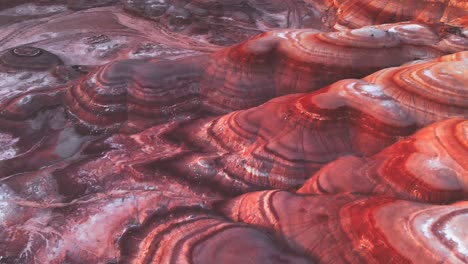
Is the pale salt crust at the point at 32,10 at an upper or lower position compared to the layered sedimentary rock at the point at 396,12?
lower

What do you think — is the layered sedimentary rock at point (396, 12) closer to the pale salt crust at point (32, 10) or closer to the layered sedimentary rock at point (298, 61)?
the layered sedimentary rock at point (298, 61)

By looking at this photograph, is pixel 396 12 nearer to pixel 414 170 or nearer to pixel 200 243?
pixel 414 170

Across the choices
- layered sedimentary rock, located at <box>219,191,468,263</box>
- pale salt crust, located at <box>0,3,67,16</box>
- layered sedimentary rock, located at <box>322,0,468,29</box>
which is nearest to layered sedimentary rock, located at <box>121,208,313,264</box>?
layered sedimentary rock, located at <box>219,191,468,263</box>

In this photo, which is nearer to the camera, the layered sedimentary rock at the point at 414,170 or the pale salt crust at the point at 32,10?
the layered sedimentary rock at the point at 414,170

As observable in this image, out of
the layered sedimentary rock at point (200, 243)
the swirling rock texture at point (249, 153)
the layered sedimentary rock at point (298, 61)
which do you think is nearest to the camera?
the layered sedimentary rock at point (200, 243)

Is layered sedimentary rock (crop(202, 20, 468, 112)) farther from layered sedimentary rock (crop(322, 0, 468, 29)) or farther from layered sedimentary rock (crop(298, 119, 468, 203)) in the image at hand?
layered sedimentary rock (crop(322, 0, 468, 29))

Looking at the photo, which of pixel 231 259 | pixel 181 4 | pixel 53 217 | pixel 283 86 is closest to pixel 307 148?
pixel 283 86

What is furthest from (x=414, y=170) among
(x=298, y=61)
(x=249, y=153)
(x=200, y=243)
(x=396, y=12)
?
(x=396, y=12)

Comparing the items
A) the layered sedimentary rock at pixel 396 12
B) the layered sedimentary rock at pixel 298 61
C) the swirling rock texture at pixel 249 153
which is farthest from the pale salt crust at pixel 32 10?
the layered sedimentary rock at pixel 396 12
